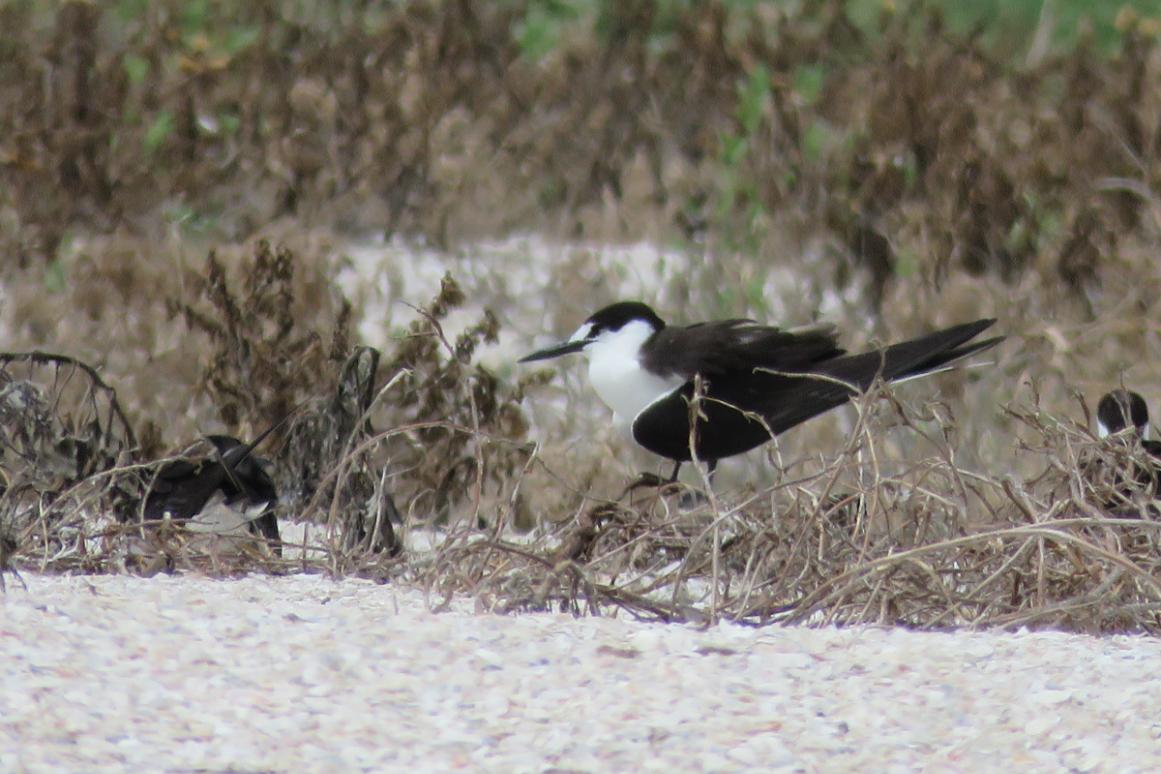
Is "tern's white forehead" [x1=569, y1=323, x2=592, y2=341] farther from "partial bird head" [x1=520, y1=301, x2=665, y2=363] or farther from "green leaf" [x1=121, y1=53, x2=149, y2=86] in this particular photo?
"green leaf" [x1=121, y1=53, x2=149, y2=86]

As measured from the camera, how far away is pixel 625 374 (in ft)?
17.0

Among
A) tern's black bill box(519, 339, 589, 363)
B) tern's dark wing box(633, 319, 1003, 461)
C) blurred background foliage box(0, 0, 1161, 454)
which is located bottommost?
tern's dark wing box(633, 319, 1003, 461)

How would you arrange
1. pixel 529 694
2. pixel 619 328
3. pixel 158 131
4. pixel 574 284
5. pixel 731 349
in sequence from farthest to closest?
pixel 158 131, pixel 574 284, pixel 619 328, pixel 731 349, pixel 529 694

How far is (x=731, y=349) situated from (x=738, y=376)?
0.24 ft

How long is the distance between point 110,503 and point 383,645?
2079mm

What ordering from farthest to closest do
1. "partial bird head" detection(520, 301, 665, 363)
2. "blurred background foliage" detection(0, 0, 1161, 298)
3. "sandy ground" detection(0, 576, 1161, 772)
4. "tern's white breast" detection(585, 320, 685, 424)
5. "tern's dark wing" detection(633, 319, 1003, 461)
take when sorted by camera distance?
"blurred background foliage" detection(0, 0, 1161, 298) < "partial bird head" detection(520, 301, 665, 363) < "tern's white breast" detection(585, 320, 685, 424) < "tern's dark wing" detection(633, 319, 1003, 461) < "sandy ground" detection(0, 576, 1161, 772)

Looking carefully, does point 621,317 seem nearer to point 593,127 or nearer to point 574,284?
point 574,284

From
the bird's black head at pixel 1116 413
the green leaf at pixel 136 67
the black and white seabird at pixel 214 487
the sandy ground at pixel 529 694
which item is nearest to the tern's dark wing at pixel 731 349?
the bird's black head at pixel 1116 413

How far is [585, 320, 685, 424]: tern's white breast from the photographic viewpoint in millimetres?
5105

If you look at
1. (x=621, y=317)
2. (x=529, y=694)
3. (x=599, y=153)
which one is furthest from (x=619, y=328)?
(x=599, y=153)

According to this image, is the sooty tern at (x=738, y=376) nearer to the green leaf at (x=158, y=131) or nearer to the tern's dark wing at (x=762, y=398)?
the tern's dark wing at (x=762, y=398)

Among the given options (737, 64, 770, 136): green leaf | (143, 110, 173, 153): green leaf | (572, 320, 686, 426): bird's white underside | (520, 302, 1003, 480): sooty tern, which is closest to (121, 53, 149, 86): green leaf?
(143, 110, 173, 153): green leaf

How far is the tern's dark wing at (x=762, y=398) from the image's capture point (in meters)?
4.96

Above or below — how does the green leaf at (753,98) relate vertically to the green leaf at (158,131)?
above
